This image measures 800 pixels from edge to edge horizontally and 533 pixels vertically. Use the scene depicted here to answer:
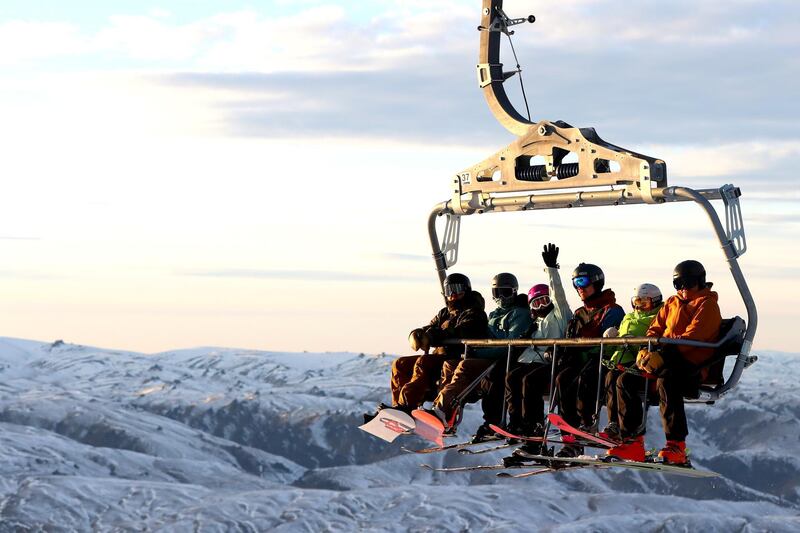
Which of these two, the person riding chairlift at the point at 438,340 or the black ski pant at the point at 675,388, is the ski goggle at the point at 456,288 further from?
the black ski pant at the point at 675,388

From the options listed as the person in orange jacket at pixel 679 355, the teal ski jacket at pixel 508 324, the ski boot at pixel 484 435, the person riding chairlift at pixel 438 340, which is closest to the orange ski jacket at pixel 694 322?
the person in orange jacket at pixel 679 355

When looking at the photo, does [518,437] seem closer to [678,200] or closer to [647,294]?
[647,294]

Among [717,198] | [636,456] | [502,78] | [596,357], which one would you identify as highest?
[502,78]

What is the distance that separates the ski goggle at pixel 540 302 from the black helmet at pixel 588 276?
0.83 metres

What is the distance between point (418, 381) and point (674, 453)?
16.8 ft

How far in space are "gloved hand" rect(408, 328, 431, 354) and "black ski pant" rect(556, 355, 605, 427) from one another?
2477 mm

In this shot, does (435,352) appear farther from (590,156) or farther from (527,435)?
(590,156)

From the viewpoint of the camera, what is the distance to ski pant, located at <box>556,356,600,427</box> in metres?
21.0

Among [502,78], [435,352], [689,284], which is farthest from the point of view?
[435,352]

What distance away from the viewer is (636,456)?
2008 cm

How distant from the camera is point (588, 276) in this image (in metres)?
21.7

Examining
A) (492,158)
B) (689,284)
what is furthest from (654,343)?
(492,158)

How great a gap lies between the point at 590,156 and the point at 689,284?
7.74ft

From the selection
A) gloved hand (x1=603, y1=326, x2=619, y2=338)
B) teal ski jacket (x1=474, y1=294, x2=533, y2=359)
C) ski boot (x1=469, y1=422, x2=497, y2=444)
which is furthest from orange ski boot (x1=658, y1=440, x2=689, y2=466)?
teal ski jacket (x1=474, y1=294, x2=533, y2=359)
